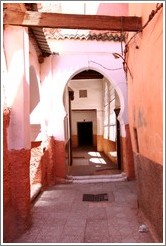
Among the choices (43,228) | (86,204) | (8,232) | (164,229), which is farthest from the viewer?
(86,204)

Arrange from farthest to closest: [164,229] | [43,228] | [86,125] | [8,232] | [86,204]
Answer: [86,125], [86,204], [43,228], [8,232], [164,229]

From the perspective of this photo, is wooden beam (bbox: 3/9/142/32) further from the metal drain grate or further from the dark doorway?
the dark doorway

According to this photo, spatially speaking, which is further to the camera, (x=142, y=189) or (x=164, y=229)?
(x=142, y=189)

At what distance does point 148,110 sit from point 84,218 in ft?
8.63

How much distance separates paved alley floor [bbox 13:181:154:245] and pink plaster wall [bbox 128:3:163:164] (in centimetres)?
136

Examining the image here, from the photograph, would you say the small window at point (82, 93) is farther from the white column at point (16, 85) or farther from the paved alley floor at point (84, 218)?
the white column at point (16, 85)

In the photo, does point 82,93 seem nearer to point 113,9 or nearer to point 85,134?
point 85,134

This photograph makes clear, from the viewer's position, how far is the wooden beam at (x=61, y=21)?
15.7 feet

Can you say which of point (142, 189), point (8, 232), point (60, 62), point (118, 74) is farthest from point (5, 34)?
point (118, 74)

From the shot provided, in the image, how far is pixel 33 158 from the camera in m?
8.20

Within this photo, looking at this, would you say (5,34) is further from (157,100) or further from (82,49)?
(82,49)

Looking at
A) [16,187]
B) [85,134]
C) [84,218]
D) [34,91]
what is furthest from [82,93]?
[16,187]

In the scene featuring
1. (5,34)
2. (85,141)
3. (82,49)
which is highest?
(82,49)

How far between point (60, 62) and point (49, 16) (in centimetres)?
473
